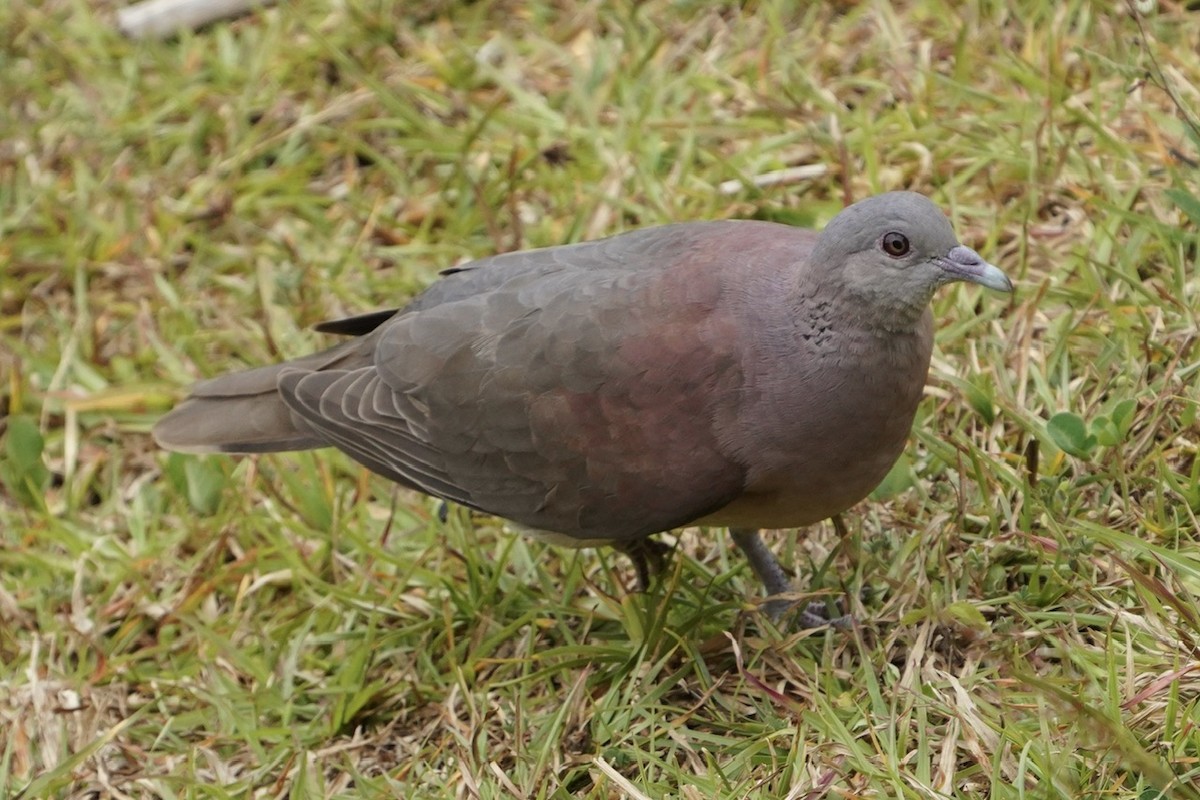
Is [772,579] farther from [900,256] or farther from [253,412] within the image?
[253,412]

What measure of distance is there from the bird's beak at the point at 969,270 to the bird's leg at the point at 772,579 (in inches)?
34.0

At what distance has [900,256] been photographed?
3047 mm

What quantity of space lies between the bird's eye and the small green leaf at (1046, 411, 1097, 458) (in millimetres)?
654

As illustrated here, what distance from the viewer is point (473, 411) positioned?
11.8 ft

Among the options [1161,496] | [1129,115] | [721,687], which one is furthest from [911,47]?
[721,687]

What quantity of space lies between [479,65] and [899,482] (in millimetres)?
2629

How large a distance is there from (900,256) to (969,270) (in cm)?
15

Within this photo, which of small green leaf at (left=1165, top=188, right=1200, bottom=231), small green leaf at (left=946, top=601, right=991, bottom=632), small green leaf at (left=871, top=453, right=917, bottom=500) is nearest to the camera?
small green leaf at (left=946, top=601, right=991, bottom=632)

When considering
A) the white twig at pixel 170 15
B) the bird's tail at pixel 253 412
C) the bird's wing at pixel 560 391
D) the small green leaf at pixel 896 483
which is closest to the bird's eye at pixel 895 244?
the bird's wing at pixel 560 391

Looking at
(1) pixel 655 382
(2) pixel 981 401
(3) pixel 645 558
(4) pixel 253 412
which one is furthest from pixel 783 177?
(4) pixel 253 412

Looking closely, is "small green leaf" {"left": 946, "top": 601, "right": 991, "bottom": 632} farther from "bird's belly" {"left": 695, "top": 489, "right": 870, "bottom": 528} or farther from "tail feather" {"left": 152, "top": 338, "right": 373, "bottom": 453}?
"tail feather" {"left": 152, "top": 338, "right": 373, "bottom": 453}

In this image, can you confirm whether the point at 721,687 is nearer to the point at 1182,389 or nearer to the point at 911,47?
the point at 1182,389

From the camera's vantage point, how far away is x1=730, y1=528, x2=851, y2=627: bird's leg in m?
3.57

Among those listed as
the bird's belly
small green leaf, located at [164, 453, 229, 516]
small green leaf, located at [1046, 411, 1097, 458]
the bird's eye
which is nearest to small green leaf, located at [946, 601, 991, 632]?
the bird's belly
